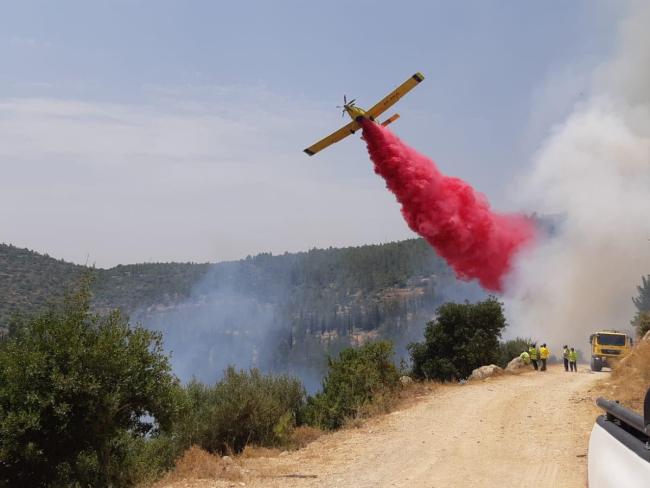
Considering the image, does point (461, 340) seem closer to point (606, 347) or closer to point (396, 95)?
point (606, 347)

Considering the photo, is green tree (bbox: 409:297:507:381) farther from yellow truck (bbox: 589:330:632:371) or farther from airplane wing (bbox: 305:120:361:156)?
airplane wing (bbox: 305:120:361:156)

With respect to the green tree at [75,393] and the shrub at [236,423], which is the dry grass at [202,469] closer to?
the green tree at [75,393]

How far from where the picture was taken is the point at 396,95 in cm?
2911

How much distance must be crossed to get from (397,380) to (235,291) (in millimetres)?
98292

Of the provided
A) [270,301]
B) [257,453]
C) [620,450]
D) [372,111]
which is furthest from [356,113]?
[270,301]

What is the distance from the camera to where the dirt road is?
40.1 feet

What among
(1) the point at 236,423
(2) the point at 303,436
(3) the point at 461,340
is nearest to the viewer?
(2) the point at 303,436

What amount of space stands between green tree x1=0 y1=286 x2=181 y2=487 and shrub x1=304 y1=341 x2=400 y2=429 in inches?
282

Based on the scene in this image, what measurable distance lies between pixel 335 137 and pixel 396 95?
354 cm

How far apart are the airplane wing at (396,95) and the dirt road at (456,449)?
14.1 m

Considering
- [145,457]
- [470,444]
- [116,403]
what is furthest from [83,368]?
[470,444]

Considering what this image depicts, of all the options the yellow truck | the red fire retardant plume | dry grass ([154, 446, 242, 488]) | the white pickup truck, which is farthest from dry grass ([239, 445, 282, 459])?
the yellow truck

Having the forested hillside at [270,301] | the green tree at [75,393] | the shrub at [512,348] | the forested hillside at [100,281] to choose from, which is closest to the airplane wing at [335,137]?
the green tree at [75,393]

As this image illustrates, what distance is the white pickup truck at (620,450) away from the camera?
11.1 feet
